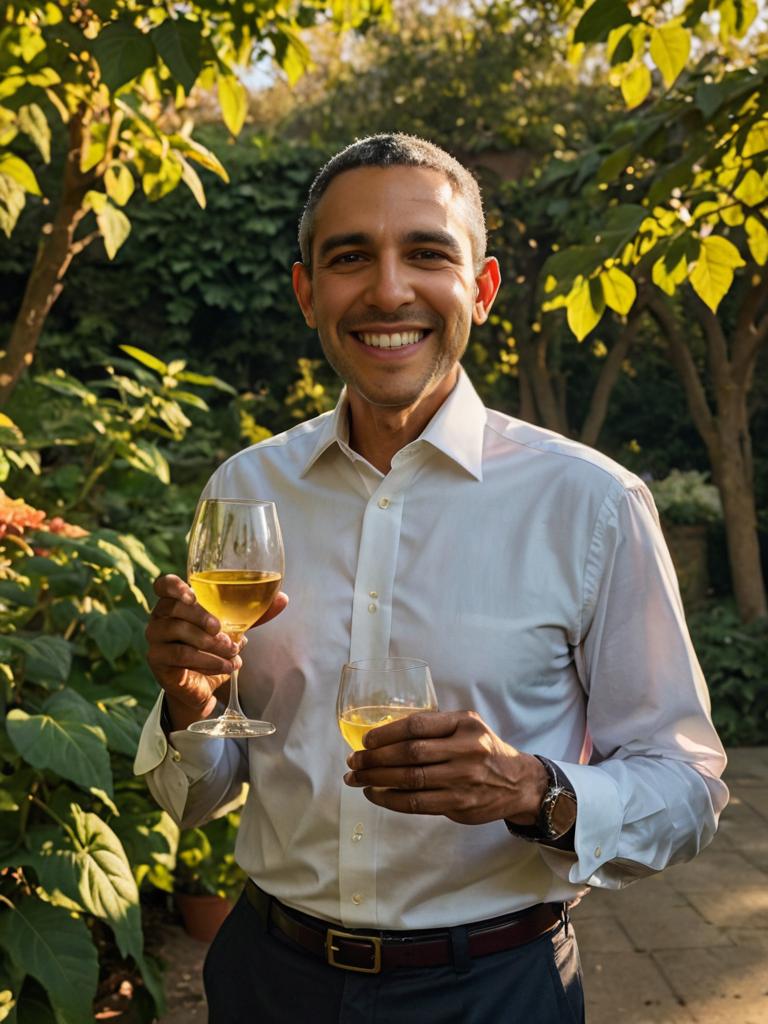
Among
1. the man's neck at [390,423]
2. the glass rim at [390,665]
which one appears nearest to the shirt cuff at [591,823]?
the glass rim at [390,665]

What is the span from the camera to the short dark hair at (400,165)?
6.08 feet

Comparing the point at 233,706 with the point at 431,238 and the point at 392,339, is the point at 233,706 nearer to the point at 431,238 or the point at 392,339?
the point at 392,339

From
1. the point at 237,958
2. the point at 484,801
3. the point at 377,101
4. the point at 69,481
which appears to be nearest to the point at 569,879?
the point at 484,801

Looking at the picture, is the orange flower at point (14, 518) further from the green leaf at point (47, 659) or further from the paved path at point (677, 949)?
the paved path at point (677, 949)

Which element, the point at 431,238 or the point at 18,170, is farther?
the point at 18,170

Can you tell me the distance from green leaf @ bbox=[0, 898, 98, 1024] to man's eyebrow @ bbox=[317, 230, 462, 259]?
1.86 metres

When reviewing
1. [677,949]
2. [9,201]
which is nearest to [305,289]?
[9,201]

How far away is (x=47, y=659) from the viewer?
297cm

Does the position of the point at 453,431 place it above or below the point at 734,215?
below

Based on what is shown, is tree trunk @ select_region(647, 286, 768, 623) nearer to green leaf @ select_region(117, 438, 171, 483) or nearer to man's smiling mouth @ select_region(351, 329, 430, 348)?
green leaf @ select_region(117, 438, 171, 483)

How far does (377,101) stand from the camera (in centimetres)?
1413

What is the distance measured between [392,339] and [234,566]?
47cm

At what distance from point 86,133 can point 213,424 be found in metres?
6.10

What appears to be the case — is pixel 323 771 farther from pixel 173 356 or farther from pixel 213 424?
pixel 173 356
